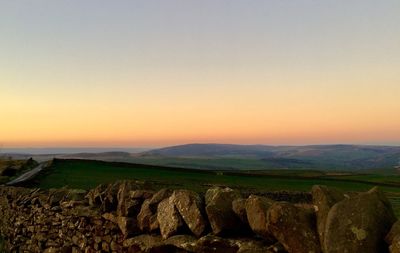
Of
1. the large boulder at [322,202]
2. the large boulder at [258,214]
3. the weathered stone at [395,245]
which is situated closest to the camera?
the weathered stone at [395,245]

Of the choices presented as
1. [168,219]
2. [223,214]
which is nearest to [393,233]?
[223,214]

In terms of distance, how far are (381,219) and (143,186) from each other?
211 inches

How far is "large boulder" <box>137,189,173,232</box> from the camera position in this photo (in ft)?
24.2

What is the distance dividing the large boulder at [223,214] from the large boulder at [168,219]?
617 millimetres

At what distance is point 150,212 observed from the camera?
7496 mm

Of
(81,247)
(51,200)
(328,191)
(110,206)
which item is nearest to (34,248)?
(51,200)

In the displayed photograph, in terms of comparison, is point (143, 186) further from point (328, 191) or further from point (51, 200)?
point (328, 191)

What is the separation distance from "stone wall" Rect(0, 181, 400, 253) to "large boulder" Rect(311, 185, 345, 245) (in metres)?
0.01

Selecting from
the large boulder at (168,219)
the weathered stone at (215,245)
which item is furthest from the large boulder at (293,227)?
the large boulder at (168,219)

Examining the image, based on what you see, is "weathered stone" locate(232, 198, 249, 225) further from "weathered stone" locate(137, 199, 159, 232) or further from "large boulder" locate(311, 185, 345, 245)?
"weathered stone" locate(137, 199, 159, 232)

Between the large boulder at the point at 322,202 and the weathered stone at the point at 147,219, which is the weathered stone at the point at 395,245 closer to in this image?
the large boulder at the point at 322,202

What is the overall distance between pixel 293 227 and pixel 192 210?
1.89 m

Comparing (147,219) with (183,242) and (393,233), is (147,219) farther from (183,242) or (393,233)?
(393,233)

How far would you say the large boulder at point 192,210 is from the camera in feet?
21.0
